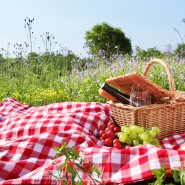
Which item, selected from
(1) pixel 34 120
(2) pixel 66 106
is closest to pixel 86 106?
(2) pixel 66 106

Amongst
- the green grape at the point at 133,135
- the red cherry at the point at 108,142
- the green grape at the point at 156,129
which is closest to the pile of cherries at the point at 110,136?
the red cherry at the point at 108,142

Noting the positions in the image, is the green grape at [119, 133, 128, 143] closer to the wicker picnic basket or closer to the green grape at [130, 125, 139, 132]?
the green grape at [130, 125, 139, 132]

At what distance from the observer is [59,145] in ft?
9.36

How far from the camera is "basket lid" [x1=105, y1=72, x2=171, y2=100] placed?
10.8 ft

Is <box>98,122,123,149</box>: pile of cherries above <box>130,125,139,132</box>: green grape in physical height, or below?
below

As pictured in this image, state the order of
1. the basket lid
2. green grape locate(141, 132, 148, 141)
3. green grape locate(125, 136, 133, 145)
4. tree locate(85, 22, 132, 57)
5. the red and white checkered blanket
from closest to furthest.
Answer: the red and white checkered blanket → green grape locate(141, 132, 148, 141) → green grape locate(125, 136, 133, 145) → the basket lid → tree locate(85, 22, 132, 57)

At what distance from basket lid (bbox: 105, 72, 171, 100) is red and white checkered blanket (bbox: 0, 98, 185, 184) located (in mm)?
339

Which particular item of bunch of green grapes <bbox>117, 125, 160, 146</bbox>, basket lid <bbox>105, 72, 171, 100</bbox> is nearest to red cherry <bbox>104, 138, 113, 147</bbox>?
bunch of green grapes <bbox>117, 125, 160, 146</bbox>

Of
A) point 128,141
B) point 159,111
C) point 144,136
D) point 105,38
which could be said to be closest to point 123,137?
point 128,141

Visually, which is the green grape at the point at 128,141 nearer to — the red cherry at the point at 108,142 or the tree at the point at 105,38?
the red cherry at the point at 108,142

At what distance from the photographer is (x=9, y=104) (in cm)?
442

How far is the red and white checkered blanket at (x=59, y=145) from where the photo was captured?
2072 millimetres

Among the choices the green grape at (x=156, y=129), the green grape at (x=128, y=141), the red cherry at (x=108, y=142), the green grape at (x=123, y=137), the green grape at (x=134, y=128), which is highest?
the green grape at (x=134, y=128)

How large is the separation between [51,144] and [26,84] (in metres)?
3.77
